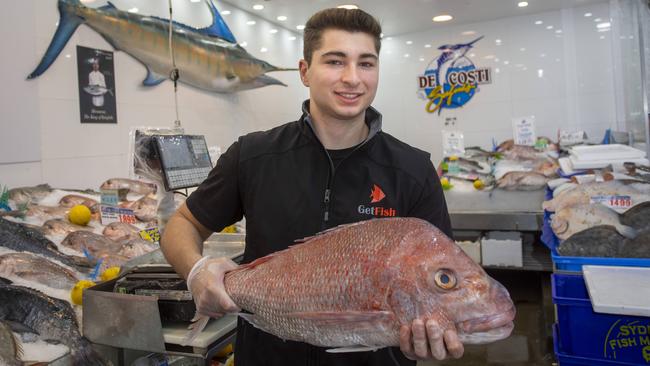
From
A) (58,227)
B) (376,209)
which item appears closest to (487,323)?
(376,209)

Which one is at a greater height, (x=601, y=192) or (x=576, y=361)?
(x=601, y=192)

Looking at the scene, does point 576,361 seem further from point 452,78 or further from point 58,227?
point 452,78

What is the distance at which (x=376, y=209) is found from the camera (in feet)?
4.81

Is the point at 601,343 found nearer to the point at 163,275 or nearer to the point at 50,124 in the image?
the point at 163,275

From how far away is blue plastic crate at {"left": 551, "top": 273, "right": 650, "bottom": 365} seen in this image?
196cm

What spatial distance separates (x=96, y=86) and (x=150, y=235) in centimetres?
216

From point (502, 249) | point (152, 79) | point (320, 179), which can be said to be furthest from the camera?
point (152, 79)

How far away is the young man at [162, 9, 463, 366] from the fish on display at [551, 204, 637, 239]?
5.00ft

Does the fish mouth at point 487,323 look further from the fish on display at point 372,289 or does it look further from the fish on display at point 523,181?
the fish on display at point 523,181

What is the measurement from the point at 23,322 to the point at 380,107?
8.01m

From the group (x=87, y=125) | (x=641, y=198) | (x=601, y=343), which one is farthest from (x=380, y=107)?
(x=601, y=343)

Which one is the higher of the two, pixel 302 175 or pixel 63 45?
pixel 63 45

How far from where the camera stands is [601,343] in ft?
6.64

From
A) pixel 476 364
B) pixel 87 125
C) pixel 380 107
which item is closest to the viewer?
pixel 476 364
